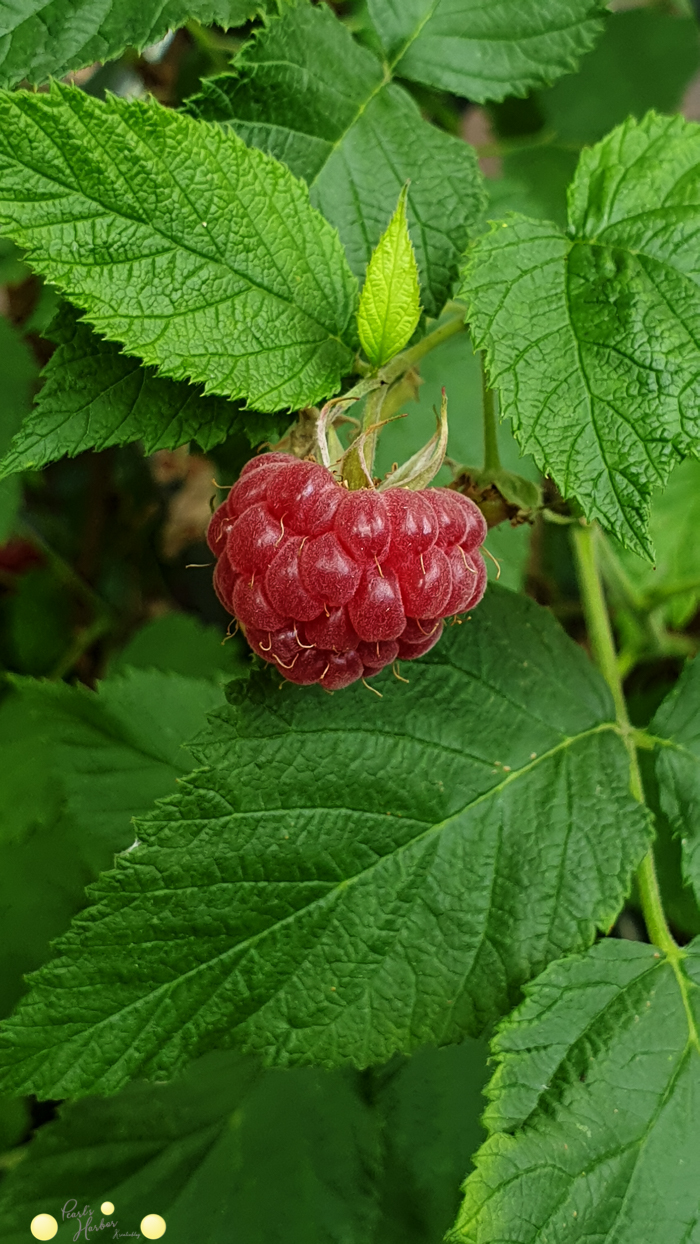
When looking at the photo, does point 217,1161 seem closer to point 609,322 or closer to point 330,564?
point 330,564

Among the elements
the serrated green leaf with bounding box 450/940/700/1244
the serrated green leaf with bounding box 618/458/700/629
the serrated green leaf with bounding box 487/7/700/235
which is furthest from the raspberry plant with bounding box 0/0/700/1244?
the serrated green leaf with bounding box 487/7/700/235

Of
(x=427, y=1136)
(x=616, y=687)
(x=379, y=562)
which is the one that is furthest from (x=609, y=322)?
(x=427, y=1136)

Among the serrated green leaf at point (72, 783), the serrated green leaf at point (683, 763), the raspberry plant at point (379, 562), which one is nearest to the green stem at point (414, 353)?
the raspberry plant at point (379, 562)

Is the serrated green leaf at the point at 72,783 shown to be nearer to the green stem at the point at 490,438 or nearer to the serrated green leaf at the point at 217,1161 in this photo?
the serrated green leaf at the point at 217,1161

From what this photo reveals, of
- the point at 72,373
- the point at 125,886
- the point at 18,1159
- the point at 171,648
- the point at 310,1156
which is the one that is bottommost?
the point at 18,1159

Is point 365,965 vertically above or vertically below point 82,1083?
above

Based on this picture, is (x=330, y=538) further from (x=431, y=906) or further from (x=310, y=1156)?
(x=310, y=1156)

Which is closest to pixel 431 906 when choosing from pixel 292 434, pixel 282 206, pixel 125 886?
pixel 125 886
